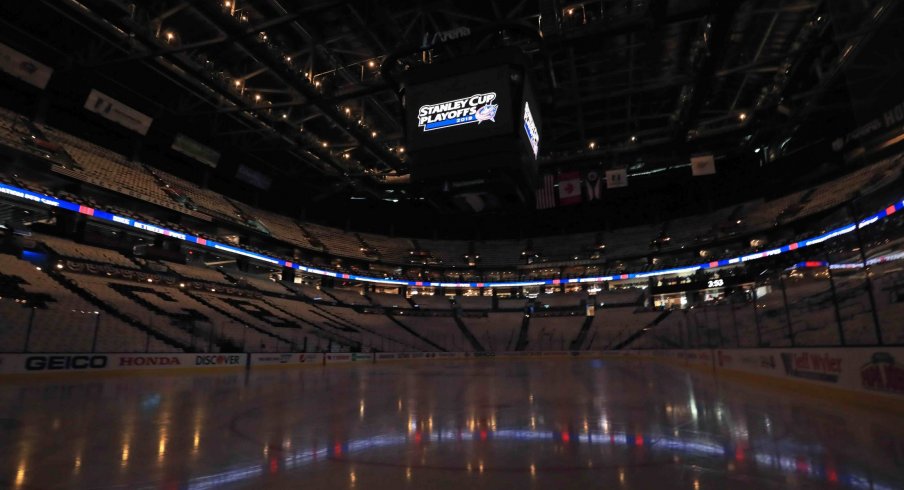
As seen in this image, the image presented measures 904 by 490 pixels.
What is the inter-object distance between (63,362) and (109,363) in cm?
137

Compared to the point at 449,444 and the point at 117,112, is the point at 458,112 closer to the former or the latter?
the point at 449,444

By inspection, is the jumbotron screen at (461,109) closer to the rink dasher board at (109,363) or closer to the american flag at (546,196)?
the rink dasher board at (109,363)

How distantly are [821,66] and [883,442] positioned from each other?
23.8m

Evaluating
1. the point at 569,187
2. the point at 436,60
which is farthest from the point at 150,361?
the point at 569,187

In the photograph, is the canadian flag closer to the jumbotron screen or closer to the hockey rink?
the jumbotron screen

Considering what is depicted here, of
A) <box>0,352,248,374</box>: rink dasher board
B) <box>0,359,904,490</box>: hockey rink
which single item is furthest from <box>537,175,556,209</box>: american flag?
<box>0,359,904,490</box>: hockey rink

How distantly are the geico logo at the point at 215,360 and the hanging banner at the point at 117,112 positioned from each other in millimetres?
13421

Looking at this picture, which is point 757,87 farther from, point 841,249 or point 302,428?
point 302,428

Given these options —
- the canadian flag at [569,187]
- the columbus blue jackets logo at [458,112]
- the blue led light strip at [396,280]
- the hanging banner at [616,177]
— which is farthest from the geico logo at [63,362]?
the hanging banner at [616,177]

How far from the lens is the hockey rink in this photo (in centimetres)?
302

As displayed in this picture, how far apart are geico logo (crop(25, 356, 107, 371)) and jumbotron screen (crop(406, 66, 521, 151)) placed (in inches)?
502

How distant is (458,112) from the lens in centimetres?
946

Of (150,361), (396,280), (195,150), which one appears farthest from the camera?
(396,280)

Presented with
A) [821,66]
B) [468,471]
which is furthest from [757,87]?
[468,471]
